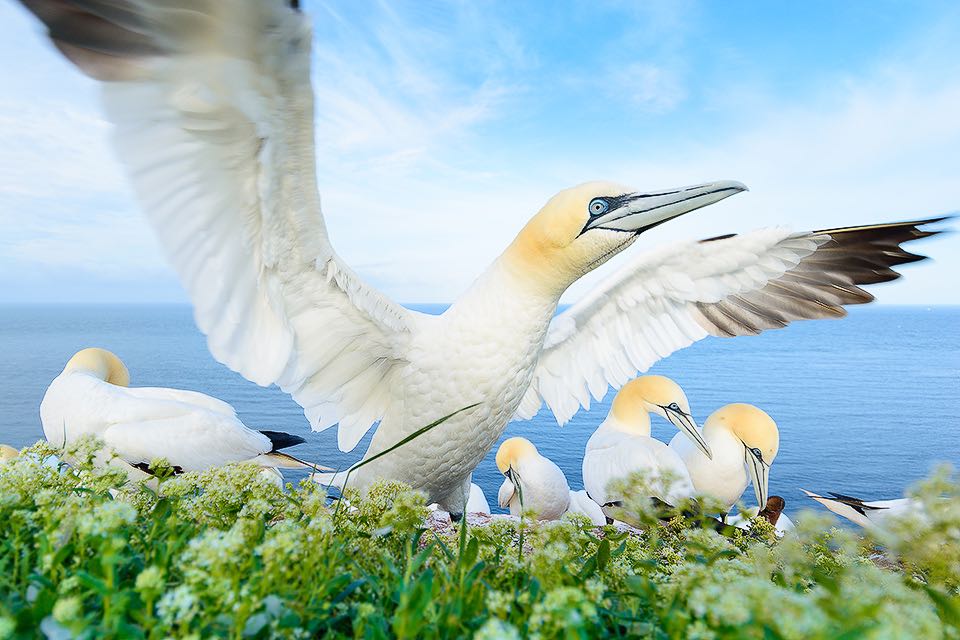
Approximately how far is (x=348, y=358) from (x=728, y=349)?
221 ft

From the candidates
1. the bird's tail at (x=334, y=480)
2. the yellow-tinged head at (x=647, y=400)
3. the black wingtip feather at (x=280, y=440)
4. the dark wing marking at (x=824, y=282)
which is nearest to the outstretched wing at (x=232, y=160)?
the bird's tail at (x=334, y=480)

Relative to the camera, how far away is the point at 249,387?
36.0 metres

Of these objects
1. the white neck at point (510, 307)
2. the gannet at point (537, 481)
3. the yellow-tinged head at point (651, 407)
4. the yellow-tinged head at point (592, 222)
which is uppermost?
the yellow-tinged head at point (592, 222)

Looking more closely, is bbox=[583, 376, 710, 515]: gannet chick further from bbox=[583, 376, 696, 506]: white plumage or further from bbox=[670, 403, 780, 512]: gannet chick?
bbox=[670, 403, 780, 512]: gannet chick

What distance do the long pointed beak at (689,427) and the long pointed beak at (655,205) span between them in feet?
14.4

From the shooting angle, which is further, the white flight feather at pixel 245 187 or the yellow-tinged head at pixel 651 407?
the yellow-tinged head at pixel 651 407

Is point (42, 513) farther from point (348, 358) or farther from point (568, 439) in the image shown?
point (568, 439)

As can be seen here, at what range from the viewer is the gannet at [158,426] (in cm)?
563

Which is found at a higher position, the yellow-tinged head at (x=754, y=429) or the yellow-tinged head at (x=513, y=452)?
the yellow-tinged head at (x=754, y=429)

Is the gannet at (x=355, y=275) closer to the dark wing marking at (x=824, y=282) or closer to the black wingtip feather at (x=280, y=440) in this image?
the dark wing marking at (x=824, y=282)

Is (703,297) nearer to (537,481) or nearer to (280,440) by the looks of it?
(537,481)

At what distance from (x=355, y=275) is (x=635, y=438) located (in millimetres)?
4428

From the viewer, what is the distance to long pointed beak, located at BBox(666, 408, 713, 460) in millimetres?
7043

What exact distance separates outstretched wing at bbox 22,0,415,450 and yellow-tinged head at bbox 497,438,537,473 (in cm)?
482
